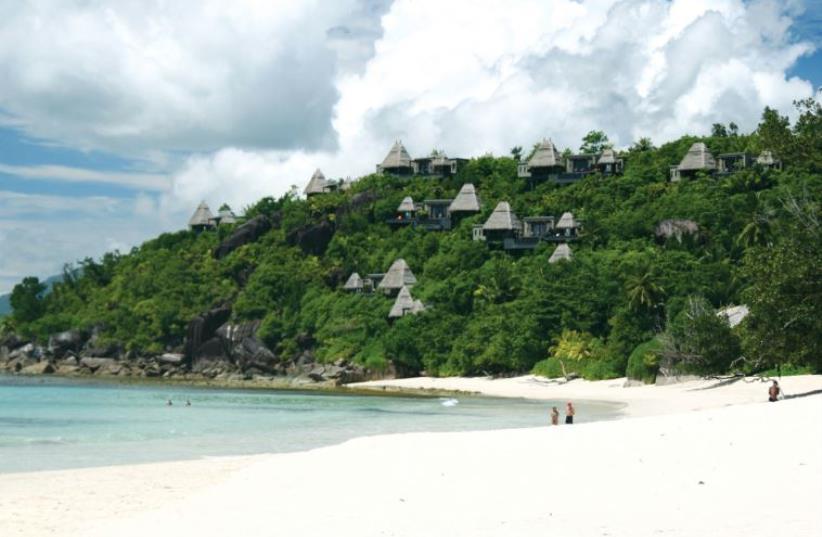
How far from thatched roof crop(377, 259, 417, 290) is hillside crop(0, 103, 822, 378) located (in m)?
1.30

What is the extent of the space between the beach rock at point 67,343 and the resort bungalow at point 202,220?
24.0 m

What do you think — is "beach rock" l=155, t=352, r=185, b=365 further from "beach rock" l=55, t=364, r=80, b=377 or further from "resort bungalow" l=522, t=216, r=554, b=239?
"resort bungalow" l=522, t=216, r=554, b=239

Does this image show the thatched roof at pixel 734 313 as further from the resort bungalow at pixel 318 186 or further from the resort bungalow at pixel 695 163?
the resort bungalow at pixel 318 186

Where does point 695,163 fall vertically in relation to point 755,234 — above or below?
above

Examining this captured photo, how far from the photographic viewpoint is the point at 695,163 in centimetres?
9275

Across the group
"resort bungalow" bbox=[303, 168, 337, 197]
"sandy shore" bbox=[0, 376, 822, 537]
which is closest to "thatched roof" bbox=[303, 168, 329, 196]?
"resort bungalow" bbox=[303, 168, 337, 197]

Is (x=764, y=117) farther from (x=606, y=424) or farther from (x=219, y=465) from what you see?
(x=219, y=465)

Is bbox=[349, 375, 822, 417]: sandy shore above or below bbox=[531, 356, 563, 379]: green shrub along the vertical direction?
below

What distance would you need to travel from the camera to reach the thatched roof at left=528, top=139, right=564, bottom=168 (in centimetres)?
10138

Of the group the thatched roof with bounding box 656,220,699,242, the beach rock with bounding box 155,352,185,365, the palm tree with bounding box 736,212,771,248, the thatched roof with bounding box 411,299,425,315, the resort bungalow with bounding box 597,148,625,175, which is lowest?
the beach rock with bounding box 155,352,185,365

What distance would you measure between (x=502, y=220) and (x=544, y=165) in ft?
39.9

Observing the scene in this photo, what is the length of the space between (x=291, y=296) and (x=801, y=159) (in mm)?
68880

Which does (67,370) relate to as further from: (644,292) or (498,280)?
(644,292)

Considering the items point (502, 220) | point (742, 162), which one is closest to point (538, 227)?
point (502, 220)
